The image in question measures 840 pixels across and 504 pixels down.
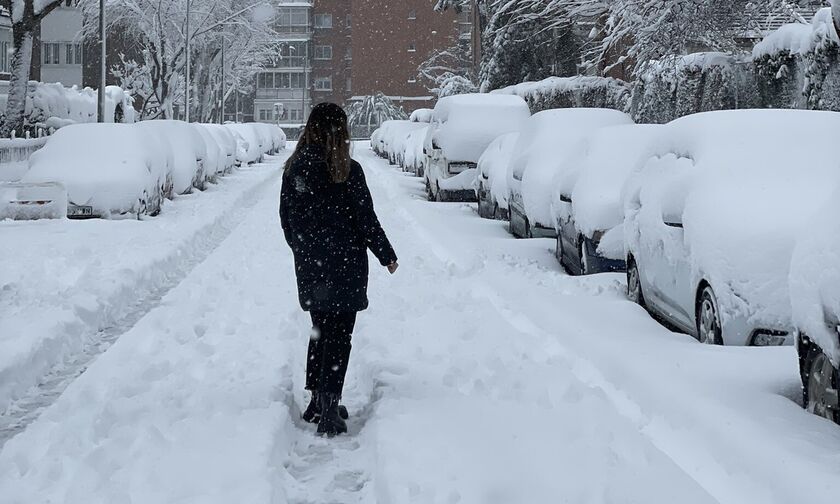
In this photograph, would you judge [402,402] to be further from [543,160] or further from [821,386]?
[543,160]

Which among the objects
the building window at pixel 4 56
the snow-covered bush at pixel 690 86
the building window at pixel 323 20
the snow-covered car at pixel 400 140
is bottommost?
the snow-covered car at pixel 400 140

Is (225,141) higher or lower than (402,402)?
higher

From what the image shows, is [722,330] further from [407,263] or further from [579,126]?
[579,126]

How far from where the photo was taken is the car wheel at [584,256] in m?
11.7

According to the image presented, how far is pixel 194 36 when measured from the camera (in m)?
49.8

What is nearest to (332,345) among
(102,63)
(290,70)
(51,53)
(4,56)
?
(102,63)

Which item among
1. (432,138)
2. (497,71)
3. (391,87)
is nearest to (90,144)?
(432,138)

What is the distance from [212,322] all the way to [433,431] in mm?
3807

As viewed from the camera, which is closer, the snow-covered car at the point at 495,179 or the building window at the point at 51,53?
the snow-covered car at the point at 495,179

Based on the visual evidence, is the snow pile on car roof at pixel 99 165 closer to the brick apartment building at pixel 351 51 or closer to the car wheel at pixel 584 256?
the car wheel at pixel 584 256

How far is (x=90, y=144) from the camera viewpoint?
1930cm

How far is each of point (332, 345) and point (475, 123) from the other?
1770 centimetres

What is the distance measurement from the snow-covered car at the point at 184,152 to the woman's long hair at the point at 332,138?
16.5 meters

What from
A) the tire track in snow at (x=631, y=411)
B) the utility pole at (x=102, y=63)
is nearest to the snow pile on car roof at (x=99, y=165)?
the tire track in snow at (x=631, y=411)
